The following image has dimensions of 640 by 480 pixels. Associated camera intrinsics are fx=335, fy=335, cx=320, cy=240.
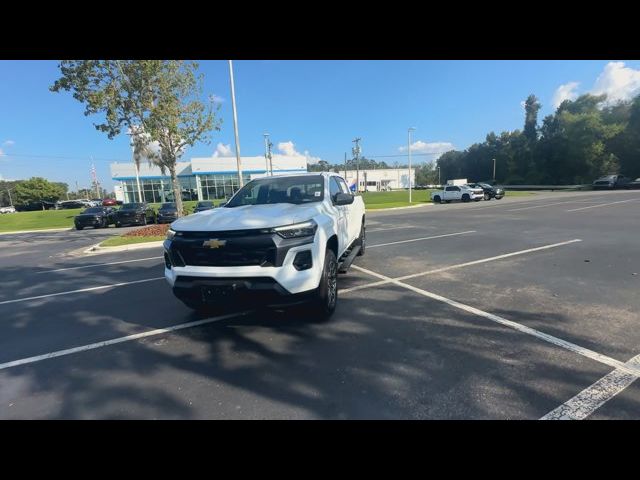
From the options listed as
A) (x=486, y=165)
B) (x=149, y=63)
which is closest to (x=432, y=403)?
(x=149, y=63)

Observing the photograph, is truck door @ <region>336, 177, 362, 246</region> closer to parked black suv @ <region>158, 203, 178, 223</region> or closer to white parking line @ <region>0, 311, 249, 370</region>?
white parking line @ <region>0, 311, 249, 370</region>

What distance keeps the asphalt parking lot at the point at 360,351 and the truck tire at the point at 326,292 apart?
0.14 meters

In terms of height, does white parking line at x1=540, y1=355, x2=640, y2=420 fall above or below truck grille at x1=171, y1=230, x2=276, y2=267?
below

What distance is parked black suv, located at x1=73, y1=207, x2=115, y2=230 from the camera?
22.3 meters

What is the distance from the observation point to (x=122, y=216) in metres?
22.6

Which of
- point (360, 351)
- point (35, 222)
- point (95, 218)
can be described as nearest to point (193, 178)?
point (35, 222)

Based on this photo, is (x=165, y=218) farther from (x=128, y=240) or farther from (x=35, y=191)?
(x=35, y=191)

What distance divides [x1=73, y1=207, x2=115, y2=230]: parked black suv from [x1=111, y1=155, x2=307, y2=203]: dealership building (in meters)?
28.1

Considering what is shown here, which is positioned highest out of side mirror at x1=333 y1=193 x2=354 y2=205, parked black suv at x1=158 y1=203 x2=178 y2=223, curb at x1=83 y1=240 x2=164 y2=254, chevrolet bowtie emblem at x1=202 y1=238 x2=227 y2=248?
side mirror at x1=333 y1=193 x2=354 y2=205

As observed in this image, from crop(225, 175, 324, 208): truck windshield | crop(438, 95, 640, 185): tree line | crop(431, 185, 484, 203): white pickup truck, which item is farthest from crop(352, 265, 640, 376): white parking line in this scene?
crop(438, 95, 640, 185): tree line
